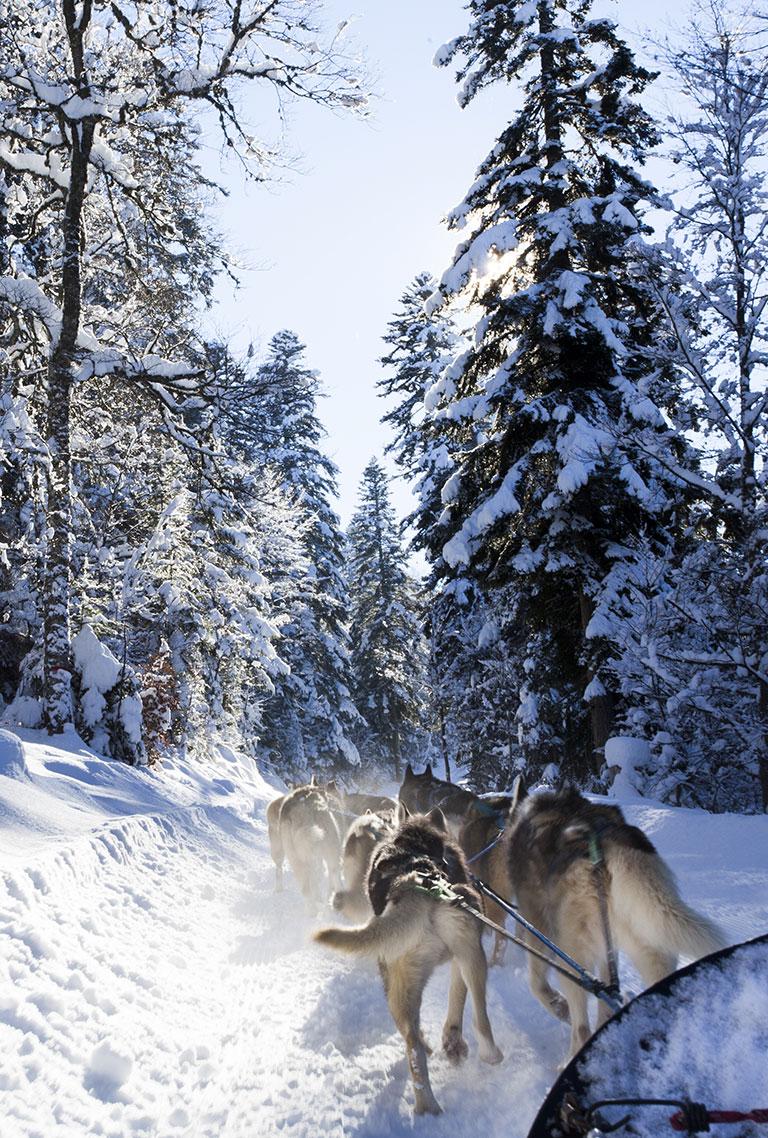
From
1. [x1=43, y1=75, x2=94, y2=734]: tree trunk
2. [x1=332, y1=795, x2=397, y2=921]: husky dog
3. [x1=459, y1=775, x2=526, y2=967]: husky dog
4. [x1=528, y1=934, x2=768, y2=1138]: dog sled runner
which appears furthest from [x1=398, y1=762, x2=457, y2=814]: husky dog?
[x1=528, y1=934, x2=768, y2=1138]: dog sled runner

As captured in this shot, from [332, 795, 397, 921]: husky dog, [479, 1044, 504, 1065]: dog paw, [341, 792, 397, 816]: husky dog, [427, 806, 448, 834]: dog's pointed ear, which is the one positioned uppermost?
[427, 806, 448, 834]: dog's pointed ear

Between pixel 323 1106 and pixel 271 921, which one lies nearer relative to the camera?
pixel 323 1106

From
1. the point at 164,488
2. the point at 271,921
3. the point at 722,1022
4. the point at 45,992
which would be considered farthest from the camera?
the point at 164,488

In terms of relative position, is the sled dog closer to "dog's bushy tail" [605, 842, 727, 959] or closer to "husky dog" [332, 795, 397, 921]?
"husky dog" [332, 795, 397, 921]

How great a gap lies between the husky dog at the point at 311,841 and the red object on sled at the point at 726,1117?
608 centimetres

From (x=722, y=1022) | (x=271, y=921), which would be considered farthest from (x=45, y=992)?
(x=271, y=921)

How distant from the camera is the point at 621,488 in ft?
Answer: 33.7

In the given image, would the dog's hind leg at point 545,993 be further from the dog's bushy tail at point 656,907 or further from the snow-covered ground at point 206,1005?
the dog's bushy tail at point 656,907

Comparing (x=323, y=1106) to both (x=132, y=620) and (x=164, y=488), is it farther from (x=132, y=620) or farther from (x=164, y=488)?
(x=132, y=620)

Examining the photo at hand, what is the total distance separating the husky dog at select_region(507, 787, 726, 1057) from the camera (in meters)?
2.93

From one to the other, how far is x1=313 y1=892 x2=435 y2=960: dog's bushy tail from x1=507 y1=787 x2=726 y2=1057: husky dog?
2.32 ft

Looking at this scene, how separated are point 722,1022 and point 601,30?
14.9 m

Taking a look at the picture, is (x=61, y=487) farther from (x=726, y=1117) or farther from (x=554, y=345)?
(x=726, y=1117)

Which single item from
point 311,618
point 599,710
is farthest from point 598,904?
point 311,618
